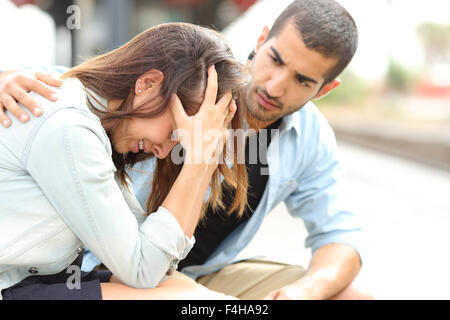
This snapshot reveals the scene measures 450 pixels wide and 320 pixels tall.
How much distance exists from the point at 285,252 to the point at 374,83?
14.3m

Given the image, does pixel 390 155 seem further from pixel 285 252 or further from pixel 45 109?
pixel 45 109

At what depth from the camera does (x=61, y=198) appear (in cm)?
120

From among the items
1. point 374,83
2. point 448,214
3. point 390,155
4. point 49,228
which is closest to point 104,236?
point 49,228

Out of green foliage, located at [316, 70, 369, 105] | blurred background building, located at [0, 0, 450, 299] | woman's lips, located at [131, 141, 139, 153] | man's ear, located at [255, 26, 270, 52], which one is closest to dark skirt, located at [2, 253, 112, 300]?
woman's lips, located at [131, 141, 139, 153]

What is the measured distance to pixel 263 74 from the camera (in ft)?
6.74

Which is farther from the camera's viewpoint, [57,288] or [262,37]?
[262,37]

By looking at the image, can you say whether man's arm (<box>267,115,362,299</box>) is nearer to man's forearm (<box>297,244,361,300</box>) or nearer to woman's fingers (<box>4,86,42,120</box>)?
man's forearm (<box>297,244,361,300</box>)

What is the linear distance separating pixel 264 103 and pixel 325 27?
Answer: 13.5 inches

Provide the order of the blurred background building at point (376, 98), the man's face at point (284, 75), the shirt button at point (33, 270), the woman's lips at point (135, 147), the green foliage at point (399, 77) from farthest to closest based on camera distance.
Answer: the green foliage at point (399, 77) → the blurred background building at point (376, 98) → the man's face at point (284, 75) → the woman's lips at point (135, 147) → the shirt button at point (33, 270)

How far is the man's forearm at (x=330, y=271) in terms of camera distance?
1.91 m

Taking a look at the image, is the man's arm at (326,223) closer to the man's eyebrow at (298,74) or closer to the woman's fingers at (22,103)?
the man's eyebrow at (298,74)

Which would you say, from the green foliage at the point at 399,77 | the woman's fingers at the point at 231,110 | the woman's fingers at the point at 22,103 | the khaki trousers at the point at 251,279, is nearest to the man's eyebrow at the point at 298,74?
the woman's fingers at the point at 231,110

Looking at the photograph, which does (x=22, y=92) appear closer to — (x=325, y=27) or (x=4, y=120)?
(x=4, y=120)

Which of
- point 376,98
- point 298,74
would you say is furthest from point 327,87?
point 376,98
